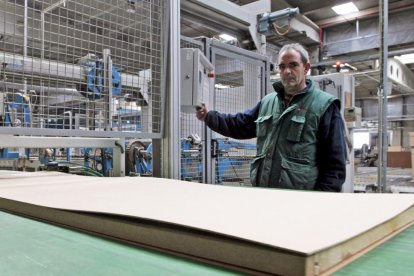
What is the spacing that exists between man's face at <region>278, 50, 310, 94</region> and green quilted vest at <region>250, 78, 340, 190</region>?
7 centimetres

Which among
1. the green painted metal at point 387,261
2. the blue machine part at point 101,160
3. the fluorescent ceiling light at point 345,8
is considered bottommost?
the blue machine part at point 101,160

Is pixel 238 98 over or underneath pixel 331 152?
over

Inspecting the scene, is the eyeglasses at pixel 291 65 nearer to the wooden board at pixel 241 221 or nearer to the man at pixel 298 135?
the man at pixel 298 135

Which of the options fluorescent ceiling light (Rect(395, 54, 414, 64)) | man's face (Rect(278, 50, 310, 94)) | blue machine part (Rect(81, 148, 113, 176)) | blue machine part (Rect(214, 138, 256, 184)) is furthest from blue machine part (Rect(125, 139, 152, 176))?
fluorescent ceiling light (Rect(395, 54, 414, 64))

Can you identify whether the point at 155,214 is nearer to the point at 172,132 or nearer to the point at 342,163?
the point at 172,132

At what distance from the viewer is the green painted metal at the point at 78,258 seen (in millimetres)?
417

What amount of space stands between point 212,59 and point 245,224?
1971 mm

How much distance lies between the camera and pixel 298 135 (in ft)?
5.46

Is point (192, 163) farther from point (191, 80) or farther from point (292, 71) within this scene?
point (292, 71)

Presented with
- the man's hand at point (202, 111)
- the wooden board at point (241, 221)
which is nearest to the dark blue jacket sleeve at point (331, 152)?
the man's hand at point (202, 111)

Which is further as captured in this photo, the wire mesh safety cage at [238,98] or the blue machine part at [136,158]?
the blue machine part at [136,158]

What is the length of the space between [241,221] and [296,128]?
1229 mm

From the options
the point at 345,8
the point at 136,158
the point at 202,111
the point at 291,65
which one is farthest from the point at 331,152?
the point at 345,8

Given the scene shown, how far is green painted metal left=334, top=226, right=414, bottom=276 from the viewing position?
420mm
